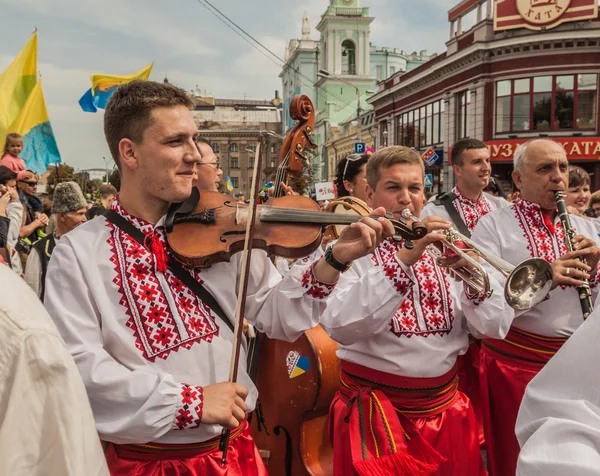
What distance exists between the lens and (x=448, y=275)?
291 cm

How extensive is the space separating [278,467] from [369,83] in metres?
61.0

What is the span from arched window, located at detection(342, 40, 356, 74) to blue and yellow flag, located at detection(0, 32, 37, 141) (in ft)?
191

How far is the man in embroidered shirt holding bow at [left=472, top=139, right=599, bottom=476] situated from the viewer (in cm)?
334

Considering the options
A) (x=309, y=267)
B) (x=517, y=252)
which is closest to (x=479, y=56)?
(x=517, y=252)

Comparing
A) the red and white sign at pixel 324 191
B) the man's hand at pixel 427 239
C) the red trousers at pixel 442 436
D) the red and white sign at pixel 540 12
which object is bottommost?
the red trousers at pixel 442 436

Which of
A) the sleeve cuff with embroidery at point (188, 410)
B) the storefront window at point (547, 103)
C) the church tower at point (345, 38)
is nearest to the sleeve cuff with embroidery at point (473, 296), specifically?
the sleeve cuff with embroidery at point (188, 410)

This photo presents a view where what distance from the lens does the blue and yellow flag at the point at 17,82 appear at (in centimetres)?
734

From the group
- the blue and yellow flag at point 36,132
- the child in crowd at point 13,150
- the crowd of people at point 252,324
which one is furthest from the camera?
the blue and yellow flag at point 36,132

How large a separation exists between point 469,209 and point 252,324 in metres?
4.08

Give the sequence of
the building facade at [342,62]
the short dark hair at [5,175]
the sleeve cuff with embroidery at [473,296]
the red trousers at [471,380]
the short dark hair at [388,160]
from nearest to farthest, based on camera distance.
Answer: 1. the sleeve cuff with embroidery at [473,296]
2. the short dark hair at [388,160]
3. the red trousers at [471,380]
4. the short dark hair at [5,175]
5. the building facade at [342,62]

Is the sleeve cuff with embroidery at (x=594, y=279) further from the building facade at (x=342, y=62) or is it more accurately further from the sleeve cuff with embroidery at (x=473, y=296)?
the building facade at (x=342, y=62)

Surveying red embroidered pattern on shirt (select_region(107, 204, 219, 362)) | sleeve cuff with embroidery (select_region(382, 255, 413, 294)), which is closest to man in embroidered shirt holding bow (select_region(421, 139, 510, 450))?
sleeve cuff with embroidery (select_region(382, 255, 413, 294))

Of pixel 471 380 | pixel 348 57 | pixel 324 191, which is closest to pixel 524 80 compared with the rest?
pixel 324 191

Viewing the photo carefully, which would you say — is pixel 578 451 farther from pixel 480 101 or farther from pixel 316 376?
pixel 480 101
